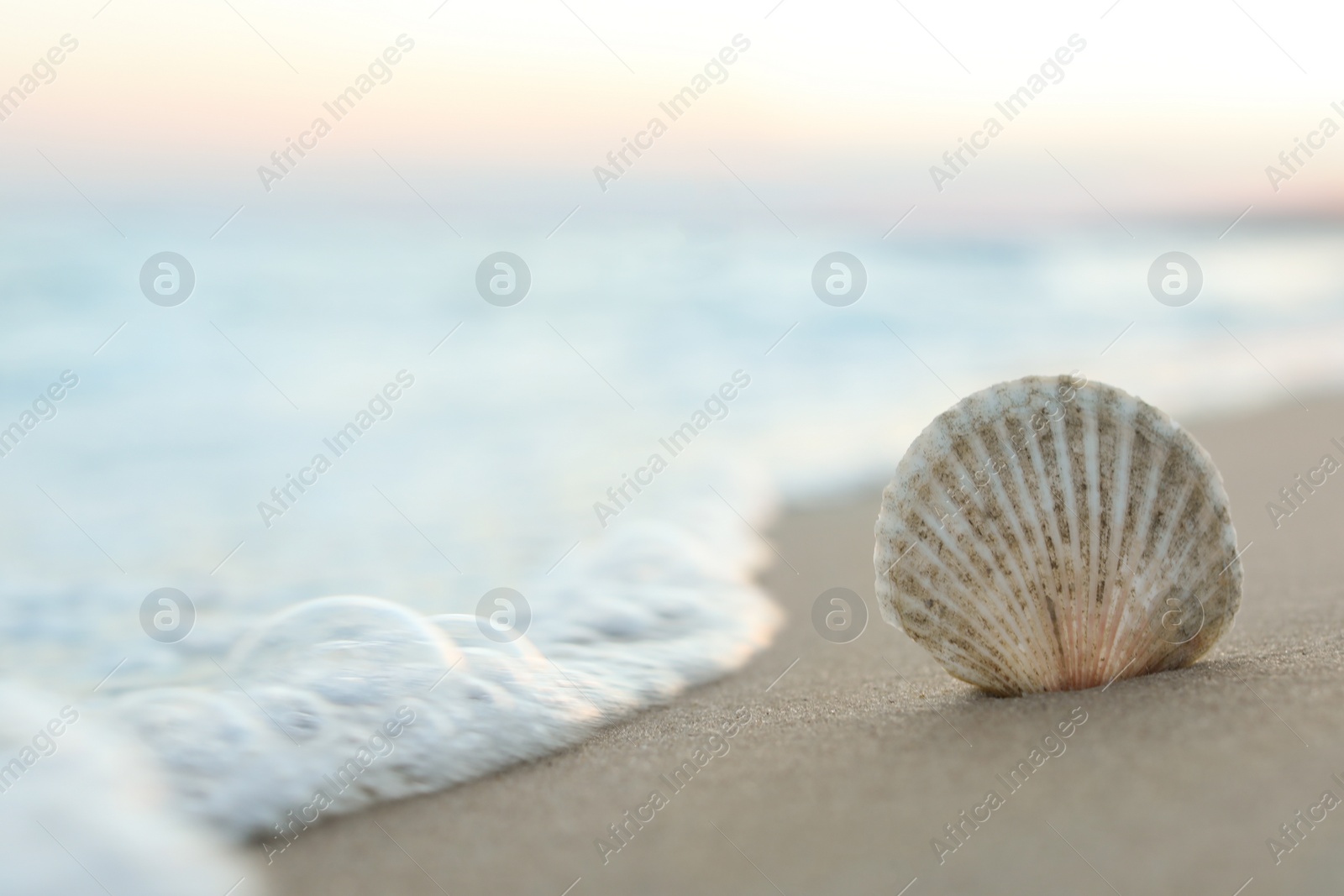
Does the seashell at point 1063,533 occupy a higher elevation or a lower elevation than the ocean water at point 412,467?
higher

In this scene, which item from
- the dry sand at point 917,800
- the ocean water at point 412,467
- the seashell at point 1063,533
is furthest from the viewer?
the ocean water at point 412,467

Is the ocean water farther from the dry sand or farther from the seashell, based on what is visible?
the seashell

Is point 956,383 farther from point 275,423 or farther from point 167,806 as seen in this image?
point 167,806

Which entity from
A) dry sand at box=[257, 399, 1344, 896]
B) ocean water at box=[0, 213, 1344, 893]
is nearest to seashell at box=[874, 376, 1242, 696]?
dry sand at box=[257, 399, 1344, 896]

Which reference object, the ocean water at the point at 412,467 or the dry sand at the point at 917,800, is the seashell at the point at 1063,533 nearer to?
the dry sand at the point at 917,800

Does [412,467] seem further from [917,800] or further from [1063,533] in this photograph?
[917,800]

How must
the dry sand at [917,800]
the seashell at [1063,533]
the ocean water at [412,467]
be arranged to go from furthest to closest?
the ocean water at [412,467]
the seashell at [1063,533]
the dry sand at [917,800]

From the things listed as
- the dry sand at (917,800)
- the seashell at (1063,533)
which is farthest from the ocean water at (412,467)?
the seashell at (1063,533)
